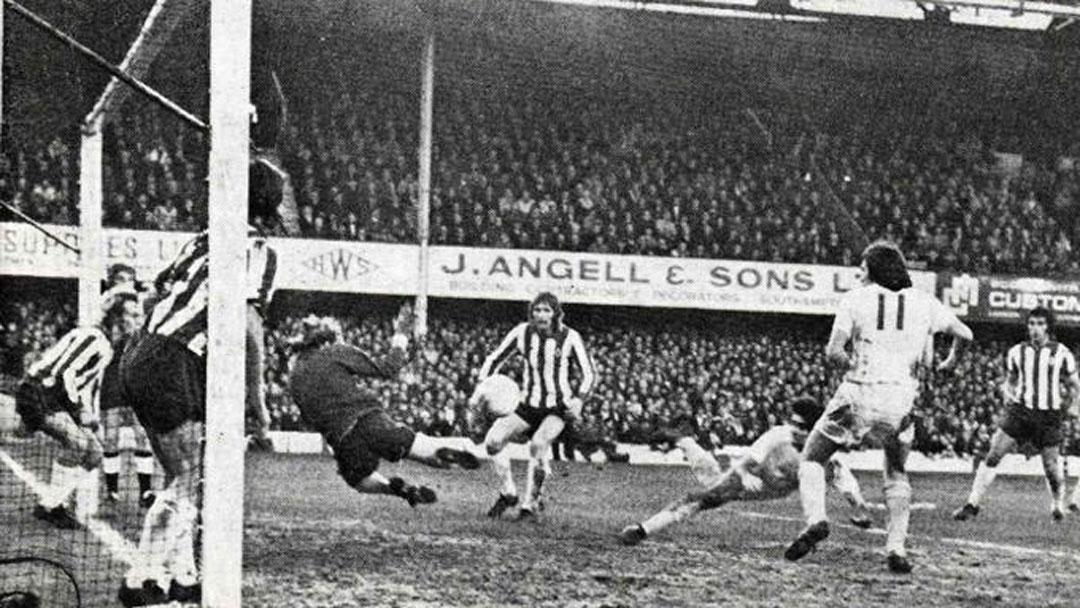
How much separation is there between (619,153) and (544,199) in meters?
2.46

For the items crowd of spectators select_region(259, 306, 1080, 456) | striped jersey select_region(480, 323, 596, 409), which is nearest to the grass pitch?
striped jersey select_region(480, 323, 596, 409)

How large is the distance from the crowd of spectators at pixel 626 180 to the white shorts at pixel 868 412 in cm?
1389

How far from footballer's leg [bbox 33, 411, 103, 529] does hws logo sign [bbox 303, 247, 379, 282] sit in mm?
10395

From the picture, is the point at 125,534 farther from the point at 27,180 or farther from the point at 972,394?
the point at 972,394

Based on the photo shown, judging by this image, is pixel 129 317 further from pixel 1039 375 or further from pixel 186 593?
pixel 1039 375

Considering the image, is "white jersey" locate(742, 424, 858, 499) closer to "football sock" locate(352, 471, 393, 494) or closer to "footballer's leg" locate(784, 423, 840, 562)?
"footballer's leg" locate(784, 423, 840, 562)

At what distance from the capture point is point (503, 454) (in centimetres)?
970

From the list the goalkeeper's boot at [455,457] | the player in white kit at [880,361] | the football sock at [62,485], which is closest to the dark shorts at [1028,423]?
the player in white kit at [880,361]

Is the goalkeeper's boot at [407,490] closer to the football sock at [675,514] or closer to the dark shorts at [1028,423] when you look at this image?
the football sock at [675,514]

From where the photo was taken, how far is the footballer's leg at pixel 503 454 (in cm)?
949

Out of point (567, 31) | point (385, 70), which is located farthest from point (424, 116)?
point (567, 31)

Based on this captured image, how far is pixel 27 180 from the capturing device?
19.6 metres

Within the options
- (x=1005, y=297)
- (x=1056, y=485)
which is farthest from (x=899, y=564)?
(x=1005, y=297)

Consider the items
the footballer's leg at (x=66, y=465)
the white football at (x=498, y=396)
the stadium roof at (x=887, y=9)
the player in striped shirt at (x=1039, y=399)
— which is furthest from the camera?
the stadium roof at (x=887, y=9)
